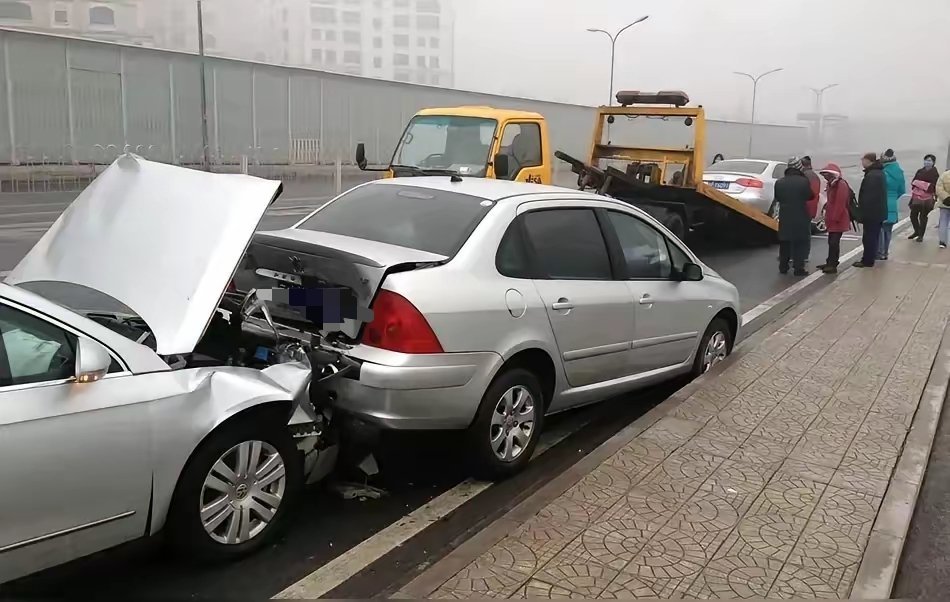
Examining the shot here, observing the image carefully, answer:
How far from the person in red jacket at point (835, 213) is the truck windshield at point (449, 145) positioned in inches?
208

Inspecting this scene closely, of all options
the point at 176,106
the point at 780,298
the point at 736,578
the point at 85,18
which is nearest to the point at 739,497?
the point at 736,578

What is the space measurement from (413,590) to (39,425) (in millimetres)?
1458

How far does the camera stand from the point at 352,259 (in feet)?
14.0

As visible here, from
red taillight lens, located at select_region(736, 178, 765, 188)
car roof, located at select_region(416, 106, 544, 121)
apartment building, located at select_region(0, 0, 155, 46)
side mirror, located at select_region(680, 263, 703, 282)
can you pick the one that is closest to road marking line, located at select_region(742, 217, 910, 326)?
red taillight lens, located at select_region(736, 178, 765, 188)

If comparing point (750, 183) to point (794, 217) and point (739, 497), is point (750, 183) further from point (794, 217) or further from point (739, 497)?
point (739, 497)

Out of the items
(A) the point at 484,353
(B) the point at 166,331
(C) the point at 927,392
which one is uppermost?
(B) the point at 166,331

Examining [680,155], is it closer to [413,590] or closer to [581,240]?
[581,240]

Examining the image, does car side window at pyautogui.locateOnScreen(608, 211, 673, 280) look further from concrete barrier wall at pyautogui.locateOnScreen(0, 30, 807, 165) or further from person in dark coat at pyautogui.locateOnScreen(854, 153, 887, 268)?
concrete barrier wall at pyautogui.locateOnScreen(0, 30, 807, 165)

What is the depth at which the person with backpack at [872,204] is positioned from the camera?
12492 millimetres

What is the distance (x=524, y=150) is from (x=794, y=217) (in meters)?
4.19

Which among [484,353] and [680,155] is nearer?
[484,353]

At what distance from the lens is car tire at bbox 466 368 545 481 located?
14.6ft

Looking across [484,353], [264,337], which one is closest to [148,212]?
[264,337]

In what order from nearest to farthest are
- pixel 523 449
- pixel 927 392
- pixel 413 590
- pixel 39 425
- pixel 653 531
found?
pixel 39 425 → pixel 413 590 → pixel 653 531 → pixel 523 449 → pixel 927 392
